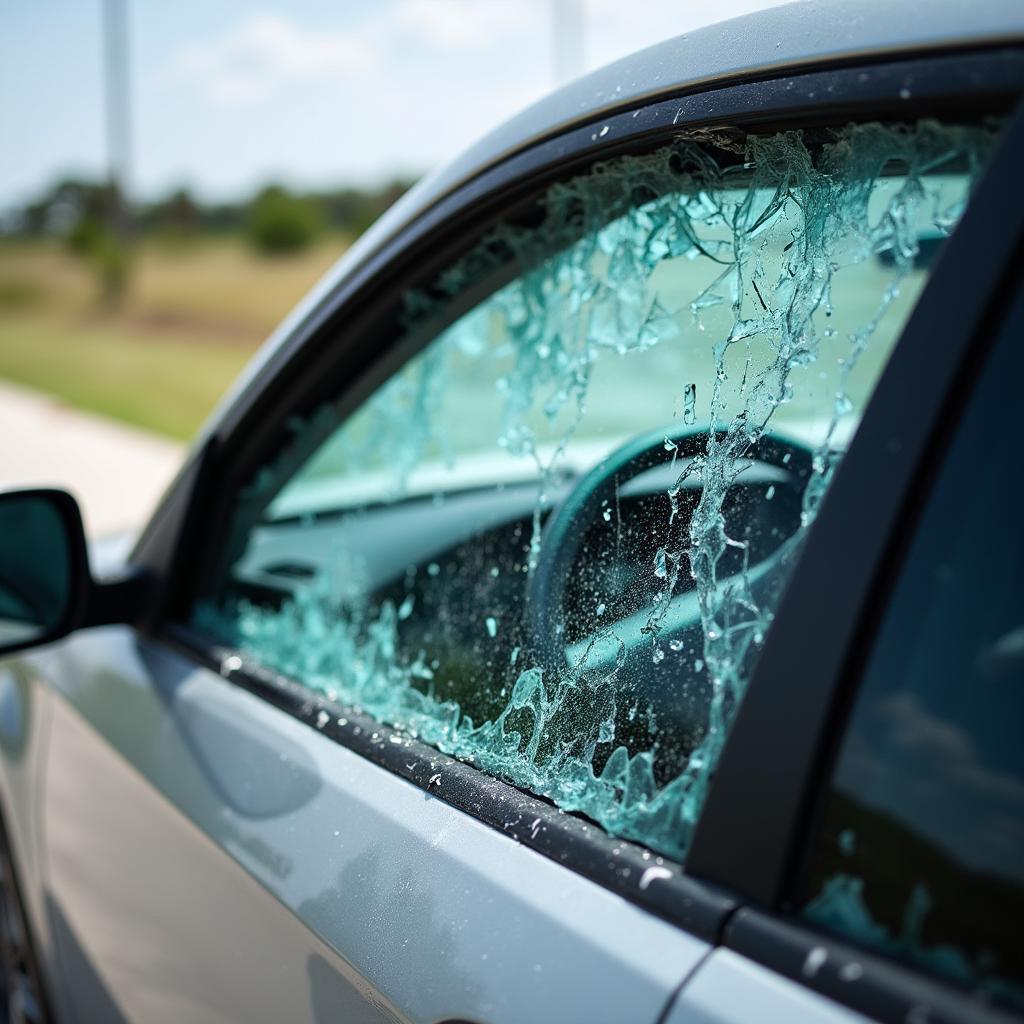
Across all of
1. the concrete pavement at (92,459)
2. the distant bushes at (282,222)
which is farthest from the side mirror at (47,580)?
the distant bushes at (282,222)

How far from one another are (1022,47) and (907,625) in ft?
1.42

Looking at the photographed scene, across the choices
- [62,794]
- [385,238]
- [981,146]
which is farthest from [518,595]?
[62,794]

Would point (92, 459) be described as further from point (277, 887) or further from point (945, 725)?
point (945, 725)

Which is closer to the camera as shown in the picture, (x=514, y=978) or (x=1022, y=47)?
(x=1022, y=47)

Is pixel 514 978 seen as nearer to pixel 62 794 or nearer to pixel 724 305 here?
pixel 724 305

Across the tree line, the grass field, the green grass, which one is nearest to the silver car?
the green grass

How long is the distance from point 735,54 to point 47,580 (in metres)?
1.38

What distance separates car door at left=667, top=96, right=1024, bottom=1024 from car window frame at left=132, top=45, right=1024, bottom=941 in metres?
0.07

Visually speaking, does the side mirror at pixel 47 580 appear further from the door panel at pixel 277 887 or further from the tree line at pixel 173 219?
the tree line at pixel 173 219

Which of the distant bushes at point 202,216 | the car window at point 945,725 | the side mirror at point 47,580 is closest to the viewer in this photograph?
the car window at point 945,725

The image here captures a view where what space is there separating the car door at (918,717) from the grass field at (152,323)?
12551 mm

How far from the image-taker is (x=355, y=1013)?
123cm

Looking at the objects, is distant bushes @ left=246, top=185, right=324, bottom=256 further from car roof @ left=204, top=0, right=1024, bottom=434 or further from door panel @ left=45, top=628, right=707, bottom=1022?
car roof @ left=204, top=0, right=1024, bottom=434

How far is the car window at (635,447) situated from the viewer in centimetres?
109
